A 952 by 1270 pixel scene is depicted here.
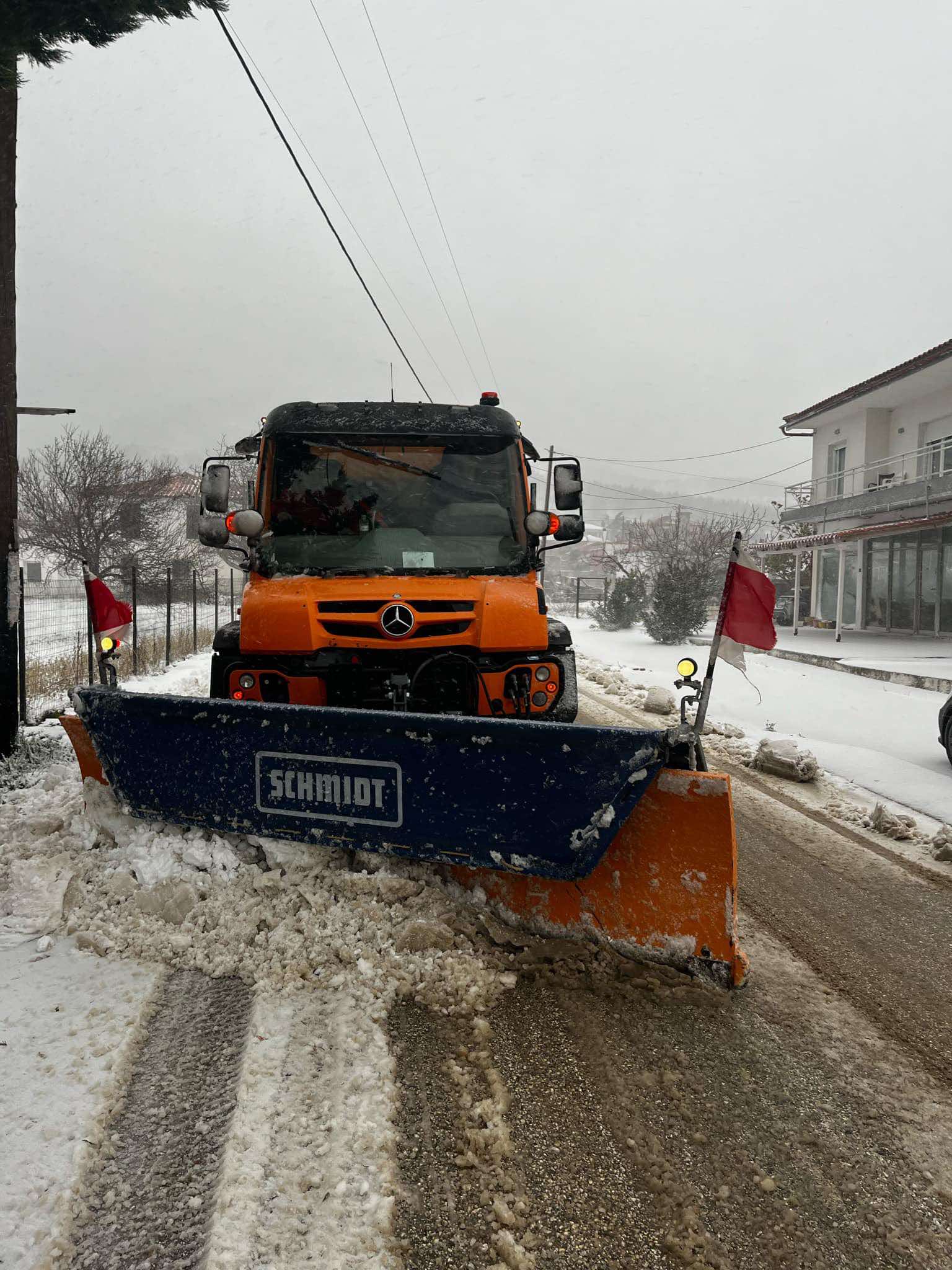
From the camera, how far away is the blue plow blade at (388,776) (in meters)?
2.76

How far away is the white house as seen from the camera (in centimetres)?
1948

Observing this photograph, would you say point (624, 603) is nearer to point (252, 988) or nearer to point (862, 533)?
point (862, 533)

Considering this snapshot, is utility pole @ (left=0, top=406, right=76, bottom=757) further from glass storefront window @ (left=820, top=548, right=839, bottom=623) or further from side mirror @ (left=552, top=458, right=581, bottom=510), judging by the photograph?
glass storefront window @ (left=820, top=548, right=839, bottom=623)

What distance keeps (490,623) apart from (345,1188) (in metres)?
2.64

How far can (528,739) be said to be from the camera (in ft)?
9.17

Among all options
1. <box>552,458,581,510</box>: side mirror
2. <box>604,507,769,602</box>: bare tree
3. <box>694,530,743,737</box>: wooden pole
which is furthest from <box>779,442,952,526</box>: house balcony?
<box>694,530,743,737</box>: wooden pole

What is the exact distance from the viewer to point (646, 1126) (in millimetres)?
2205

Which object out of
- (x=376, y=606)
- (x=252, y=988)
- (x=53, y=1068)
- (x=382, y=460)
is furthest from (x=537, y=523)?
(x=53, y=1068)

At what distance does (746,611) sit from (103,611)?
3657 millimetres

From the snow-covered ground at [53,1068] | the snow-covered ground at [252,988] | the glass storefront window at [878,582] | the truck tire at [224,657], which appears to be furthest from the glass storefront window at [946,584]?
the snow-covered ground at [53,1068]

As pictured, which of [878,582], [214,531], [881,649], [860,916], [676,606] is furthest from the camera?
[878,582]

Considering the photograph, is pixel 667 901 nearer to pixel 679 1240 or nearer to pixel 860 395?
pixel 679 1240

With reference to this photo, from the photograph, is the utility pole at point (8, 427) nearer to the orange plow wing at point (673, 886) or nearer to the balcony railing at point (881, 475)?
the orange plow wing at point (673, 886)

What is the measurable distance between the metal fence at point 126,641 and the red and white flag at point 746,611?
4048mm
